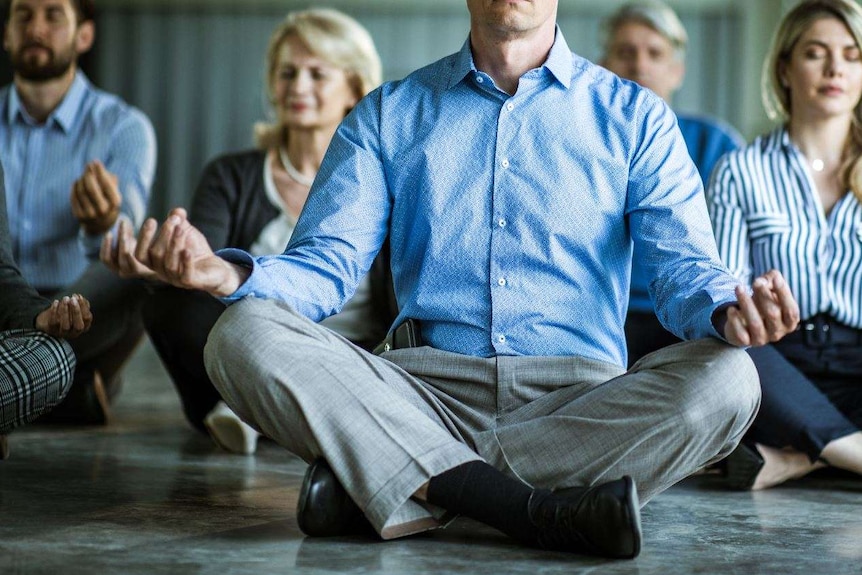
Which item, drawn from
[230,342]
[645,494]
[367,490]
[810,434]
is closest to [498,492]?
[367,490]

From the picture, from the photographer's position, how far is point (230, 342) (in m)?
1.89

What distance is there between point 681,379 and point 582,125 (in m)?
0.52

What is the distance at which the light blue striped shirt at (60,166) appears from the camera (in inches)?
144

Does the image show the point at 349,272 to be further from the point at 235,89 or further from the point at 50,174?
the point at 235,89

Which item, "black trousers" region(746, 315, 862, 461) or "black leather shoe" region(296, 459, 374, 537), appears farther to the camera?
"black trousers" region(746, 315, 862, 461)

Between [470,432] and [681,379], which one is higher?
[681,379]

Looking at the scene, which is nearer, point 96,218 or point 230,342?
point 230,342

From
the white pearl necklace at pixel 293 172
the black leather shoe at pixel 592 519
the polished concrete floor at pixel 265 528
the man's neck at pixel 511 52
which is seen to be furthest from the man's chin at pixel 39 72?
the black leather shoe at pixel 592 519

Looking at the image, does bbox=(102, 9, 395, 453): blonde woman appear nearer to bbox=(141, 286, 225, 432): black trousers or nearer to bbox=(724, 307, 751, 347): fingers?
bbox=(141, 286, 225, 432): black trousers

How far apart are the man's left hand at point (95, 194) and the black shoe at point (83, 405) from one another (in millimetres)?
455

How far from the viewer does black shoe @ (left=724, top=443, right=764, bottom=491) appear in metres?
2.62

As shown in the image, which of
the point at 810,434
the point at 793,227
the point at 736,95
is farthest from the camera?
the point at 736,95

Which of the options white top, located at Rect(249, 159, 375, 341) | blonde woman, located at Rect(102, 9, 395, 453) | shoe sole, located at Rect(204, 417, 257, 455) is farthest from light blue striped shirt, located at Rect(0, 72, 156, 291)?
shoe sole, located at Rect(204, 417, 257, 455)

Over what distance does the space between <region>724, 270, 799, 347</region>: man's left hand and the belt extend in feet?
3.47
